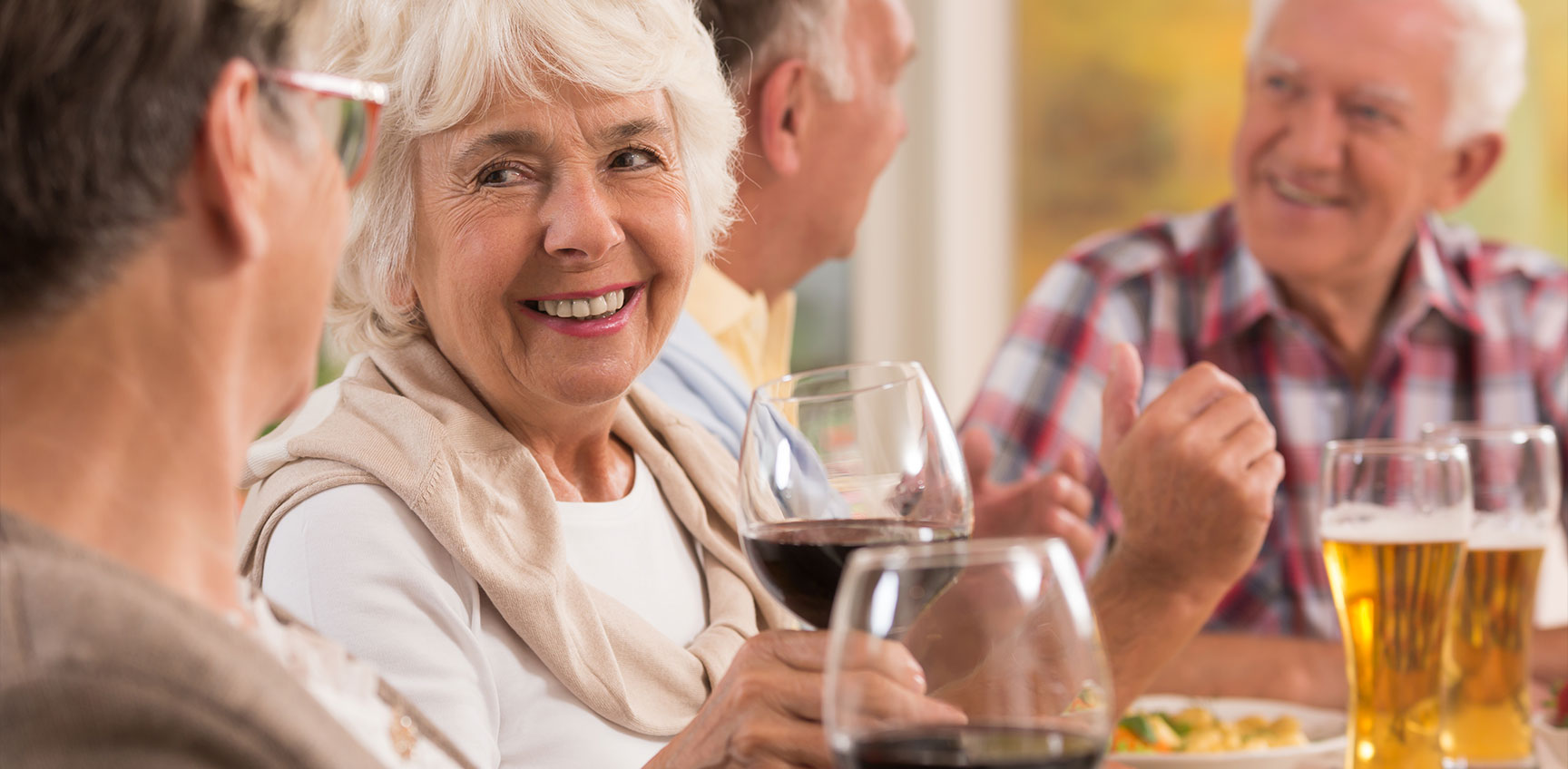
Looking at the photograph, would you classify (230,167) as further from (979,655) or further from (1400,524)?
(1400,524)

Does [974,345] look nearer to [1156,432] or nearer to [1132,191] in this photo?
[1132,191]

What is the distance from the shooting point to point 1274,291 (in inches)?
102

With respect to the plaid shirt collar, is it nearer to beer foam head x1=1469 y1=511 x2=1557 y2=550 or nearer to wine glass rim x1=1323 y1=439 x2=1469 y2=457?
beer foam head x1=1469 y1=511 x2=1557 y2=550

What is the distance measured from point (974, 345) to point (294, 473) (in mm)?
3184

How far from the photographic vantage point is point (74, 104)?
2.10 ft

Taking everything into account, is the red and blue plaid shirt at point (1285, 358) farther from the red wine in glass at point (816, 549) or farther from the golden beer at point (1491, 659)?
the red wine in glass at point (816, 549)

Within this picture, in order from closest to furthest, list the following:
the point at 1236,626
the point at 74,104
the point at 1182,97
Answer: the point at 74,104 → the point at 1236,626 → the point at 1182,97

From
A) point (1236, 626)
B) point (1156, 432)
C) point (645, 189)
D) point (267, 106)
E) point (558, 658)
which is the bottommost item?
point (1236, 626)

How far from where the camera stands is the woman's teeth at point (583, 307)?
1.32m

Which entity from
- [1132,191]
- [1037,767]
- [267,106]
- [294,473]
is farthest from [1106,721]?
[1132,191]

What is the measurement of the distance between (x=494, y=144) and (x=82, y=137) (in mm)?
630

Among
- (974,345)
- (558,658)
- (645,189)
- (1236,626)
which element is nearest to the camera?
(558,658)

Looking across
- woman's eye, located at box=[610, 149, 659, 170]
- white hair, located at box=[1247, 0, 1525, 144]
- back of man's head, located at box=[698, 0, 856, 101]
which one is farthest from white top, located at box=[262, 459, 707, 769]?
white hair, located at box=[1247, 0, 1525, 144]

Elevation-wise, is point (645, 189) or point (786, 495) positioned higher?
point (645, 189)
